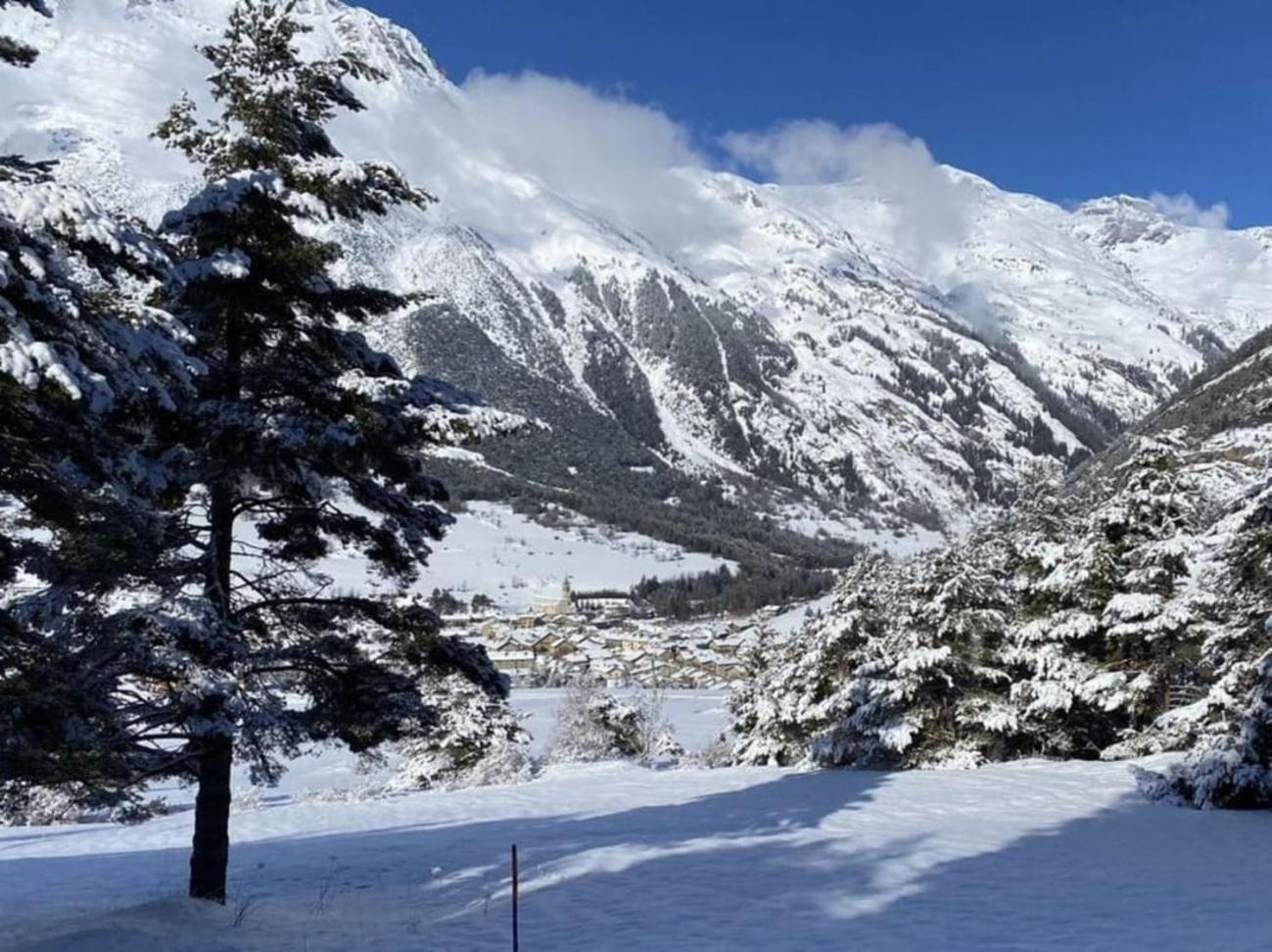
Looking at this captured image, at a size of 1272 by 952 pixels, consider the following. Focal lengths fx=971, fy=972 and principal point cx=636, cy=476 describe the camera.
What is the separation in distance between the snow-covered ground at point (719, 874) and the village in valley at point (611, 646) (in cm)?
9459

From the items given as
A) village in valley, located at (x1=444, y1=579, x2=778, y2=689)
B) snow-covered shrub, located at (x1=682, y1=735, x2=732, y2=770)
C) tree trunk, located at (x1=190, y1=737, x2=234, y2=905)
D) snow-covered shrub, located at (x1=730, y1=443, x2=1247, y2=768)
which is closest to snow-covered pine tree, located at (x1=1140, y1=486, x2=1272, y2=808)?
snow-covered shrub, located at (x1=730, y1=443, x2=1247, y2=768)

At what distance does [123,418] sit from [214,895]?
→ 553 cm

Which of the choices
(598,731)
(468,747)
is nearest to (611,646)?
(598,731)

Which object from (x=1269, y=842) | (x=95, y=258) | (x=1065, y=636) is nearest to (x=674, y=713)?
(x=1065, y=636)

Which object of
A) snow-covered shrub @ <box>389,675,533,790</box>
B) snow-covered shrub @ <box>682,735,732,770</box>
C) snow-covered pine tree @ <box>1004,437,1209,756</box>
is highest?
snow-covered pine tree @ <box>1004,437,1209,756</box>

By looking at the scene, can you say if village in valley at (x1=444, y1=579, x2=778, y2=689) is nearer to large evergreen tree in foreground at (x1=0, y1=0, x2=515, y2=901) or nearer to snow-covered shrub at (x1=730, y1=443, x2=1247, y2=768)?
snow-covered shrub at (x1=730, y1=443, x2=1247, y2=768)

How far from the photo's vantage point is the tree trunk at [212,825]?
10.8 metres

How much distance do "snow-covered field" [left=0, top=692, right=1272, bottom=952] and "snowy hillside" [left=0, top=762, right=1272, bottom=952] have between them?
0.05 metres

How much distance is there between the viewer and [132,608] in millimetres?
8961

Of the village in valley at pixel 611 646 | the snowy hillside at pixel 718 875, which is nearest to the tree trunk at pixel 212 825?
the snowy hillside at pixel 718 875

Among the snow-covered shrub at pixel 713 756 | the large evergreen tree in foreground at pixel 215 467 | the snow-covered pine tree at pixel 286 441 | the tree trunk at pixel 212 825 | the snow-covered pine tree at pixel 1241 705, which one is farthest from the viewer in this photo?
the snow-covered shrub at pixel 713 756

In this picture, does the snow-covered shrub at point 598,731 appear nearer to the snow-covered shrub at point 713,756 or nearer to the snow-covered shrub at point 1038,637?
the snow-covered shrub at point 713,756

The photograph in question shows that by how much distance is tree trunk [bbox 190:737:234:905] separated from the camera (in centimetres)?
1078

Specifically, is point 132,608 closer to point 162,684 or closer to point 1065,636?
point 162,684
